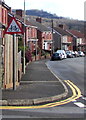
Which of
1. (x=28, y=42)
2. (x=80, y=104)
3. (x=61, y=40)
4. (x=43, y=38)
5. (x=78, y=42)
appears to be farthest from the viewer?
(x=78, y=42)

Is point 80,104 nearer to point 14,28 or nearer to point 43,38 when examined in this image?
point 14,28

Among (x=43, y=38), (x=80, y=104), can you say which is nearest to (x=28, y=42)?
(x=43, y=38)

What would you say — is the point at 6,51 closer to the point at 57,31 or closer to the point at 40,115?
the point at 40,115

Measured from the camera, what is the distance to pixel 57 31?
102750 millimetres

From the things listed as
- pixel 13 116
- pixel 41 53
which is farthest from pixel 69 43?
pixel 13 116

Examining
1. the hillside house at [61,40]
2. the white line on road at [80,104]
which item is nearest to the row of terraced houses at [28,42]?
the hillside house at [61,40]

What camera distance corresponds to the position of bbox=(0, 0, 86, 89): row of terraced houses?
15.1 meters

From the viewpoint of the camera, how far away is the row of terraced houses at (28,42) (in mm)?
15088

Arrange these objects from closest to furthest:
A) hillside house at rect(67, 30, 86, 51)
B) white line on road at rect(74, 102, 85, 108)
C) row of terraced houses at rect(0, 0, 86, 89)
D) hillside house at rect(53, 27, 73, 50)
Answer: white line on road at rect(74, 102, 85, 108) < row of terraced houses at rect(0, 0, 86, 89) < hillside house at rect(53, 27, 73, 50) < hillside house at rect(67, 30, 86, 51)

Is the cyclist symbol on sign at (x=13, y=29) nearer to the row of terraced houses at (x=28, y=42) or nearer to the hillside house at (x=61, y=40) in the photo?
the row of terraced houses at (x=28, y=42)

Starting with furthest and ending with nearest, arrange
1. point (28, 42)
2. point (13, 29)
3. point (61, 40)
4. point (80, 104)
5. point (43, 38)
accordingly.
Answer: point (61, 40) → point (43, 38) → point (28, 42) → point (13, 29) → point (80, 104)

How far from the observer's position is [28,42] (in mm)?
66938

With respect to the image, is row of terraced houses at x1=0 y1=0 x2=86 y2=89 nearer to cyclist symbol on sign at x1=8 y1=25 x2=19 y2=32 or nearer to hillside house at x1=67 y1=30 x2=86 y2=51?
hillside house at x1=67 y1=30 x2=86 y2=51

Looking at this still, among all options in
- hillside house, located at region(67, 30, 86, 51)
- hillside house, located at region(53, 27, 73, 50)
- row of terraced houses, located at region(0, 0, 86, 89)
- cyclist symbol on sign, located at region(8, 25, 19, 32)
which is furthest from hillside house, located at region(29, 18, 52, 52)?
cyclist symbol on sign, located at region(8, 25, 19, 32)
